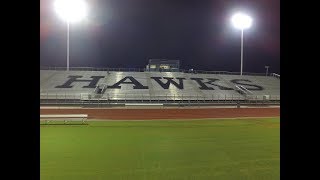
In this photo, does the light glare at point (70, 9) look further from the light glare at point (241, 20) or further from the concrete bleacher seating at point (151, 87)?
the light glare at point (241, 20)

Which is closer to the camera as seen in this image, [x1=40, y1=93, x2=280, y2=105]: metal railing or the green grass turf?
the green grass turf

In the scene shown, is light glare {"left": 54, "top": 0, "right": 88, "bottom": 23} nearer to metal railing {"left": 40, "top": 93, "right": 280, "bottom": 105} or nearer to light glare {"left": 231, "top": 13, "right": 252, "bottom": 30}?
metal railing {"left": 40, "top": 93, "right": 280, "bottom": 105}

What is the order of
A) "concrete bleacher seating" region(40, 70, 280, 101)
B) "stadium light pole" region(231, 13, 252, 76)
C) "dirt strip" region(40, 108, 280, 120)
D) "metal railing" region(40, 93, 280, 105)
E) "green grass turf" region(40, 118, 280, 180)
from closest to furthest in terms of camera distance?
1. "green grass turf" region(40, 118, 280, 180)
2. "dirt strip" region(40, 108, 280, 120)
3. "metal railing" region(40, 93, 280, 105)
4. "concrete bleacher seating" region(40, 70, 280, 101)
5. "stadium light pole" region(231, 13, 252, 76)

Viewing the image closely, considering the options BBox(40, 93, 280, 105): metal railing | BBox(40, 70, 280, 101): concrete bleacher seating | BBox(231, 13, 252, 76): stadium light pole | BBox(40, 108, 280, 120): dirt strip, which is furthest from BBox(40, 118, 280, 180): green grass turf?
BBox(231, 13, 252, 76): stadium light pole

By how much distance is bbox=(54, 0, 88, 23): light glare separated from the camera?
1094 inches

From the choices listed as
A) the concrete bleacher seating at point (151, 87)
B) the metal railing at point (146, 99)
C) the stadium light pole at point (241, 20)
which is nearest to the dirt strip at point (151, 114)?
the metal railing at point (146, 99)

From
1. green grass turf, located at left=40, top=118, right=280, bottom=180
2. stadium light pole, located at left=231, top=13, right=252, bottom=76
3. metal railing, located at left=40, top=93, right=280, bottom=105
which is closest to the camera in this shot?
green grass turf, located at left=40, top=118, right=280, bottom=180

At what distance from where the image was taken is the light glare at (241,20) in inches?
1282

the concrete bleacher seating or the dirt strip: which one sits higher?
the concrete bleacher seating

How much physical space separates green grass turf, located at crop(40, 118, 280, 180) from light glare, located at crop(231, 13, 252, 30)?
2442 cm

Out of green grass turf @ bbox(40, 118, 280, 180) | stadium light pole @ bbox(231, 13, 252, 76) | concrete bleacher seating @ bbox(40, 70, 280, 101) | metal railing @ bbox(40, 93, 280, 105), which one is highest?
stadium light pole @ bbox(231, 13, 252, 76)

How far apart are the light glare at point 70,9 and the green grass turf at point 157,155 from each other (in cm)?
2041

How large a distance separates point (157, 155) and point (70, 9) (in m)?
25.4
